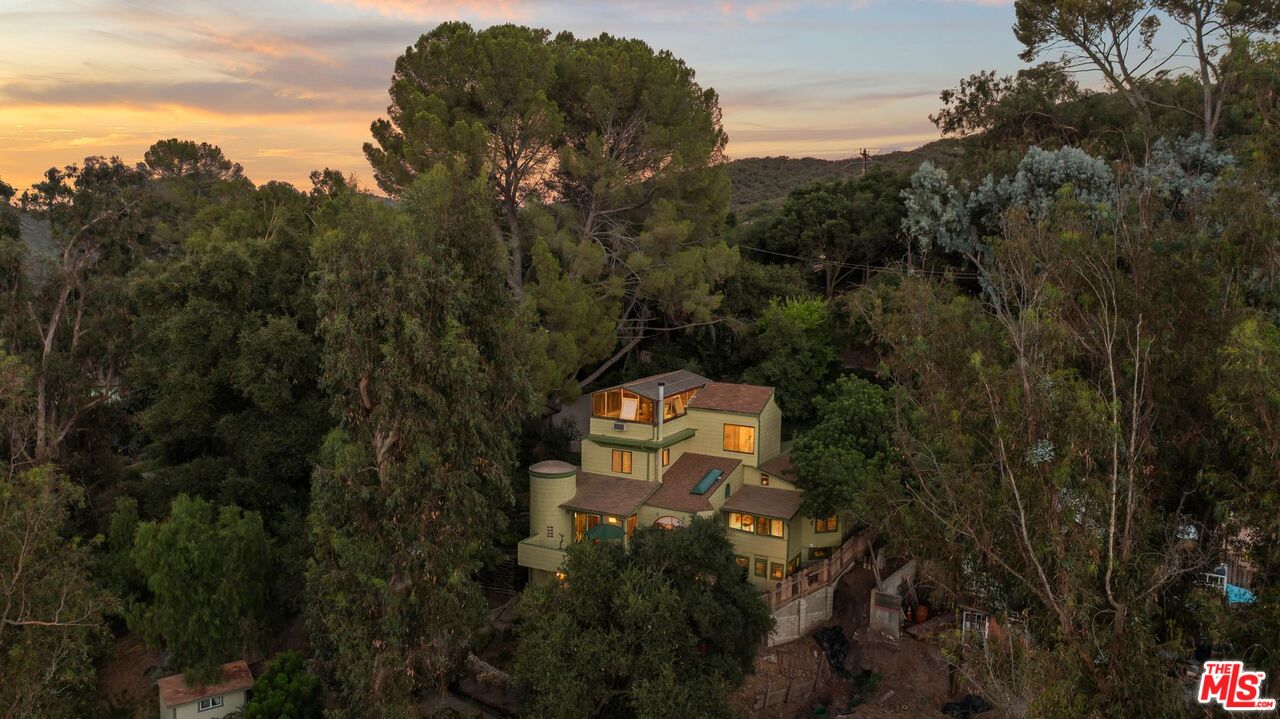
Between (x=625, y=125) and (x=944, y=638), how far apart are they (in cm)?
2682

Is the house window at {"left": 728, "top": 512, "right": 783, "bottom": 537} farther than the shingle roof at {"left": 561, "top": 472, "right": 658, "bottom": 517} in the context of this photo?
Yes

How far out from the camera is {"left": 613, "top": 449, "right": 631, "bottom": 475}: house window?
28.6 meters

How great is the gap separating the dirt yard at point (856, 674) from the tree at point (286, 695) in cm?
1150

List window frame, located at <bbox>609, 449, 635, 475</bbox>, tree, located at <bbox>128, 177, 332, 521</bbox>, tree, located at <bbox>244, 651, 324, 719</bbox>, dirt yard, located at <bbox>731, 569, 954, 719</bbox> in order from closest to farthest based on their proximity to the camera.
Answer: tree, located at <bbox>244, 651, 324, 719</bbox> < dirt yard, located at <bbox>731, 569, 954, 719</bbox> < tree, located at <bbox>128, 177, 332, 521</bbox> < window frame, located at <bbox>609, 449, 635, 475</bbox>

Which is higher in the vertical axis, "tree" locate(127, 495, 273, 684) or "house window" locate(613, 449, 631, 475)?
"house window" locate(613, 449, 631, 475)

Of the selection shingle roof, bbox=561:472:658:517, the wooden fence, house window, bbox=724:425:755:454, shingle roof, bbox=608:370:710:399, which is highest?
shingle roof, bbox=608:370:710:399

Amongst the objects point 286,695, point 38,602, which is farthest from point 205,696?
point 38,602

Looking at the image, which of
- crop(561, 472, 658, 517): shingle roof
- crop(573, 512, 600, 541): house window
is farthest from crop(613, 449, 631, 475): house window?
crop(573, 512, 600, 541): house window

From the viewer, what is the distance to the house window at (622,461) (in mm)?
28594

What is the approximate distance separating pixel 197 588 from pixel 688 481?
15552 mm

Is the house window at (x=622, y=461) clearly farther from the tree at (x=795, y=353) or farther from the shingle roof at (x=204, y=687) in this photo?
the shingle roof at (x=204, y=687)

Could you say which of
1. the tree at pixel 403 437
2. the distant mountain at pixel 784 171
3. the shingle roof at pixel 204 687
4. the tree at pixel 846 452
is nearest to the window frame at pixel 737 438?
the tree at pixel 846 452

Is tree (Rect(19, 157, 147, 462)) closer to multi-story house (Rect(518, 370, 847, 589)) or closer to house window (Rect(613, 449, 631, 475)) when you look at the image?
multi-story house (Rect(518, 370, 847, 589))

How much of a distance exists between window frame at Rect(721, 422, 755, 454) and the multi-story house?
4 cm
